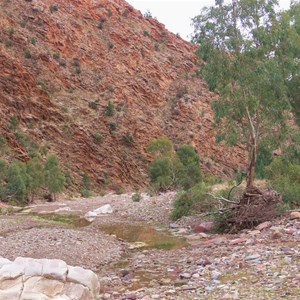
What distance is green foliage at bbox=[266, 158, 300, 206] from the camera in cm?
1652

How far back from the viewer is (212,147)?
62.4 meters

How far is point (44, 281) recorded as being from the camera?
711 centimetres

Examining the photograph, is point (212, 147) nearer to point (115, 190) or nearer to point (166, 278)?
point (115, 190)

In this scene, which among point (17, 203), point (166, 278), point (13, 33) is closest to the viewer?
point (166, 278)

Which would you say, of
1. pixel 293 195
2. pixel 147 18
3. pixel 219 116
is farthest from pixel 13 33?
pixel 293 195

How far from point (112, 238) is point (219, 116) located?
644 centimetres

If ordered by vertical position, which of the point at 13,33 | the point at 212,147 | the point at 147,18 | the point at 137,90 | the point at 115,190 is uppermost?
the point at 147,18

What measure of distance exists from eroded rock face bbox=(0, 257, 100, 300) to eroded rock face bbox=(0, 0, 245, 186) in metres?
40.4

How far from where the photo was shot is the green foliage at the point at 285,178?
16516mm

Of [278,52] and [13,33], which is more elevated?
[13,33]

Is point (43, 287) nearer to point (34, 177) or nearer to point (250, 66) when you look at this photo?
point (250, 66)

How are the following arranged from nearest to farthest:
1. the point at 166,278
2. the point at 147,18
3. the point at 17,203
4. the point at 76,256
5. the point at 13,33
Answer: the point at 166,278 → the point at 76,256 → the point at 17,203 → the point at 13,33 → the point at 147,18

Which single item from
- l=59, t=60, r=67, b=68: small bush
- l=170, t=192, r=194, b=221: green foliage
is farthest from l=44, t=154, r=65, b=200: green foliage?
l=170, t=192, r=194, b=221: green foliage

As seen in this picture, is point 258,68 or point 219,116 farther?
point 219,116
